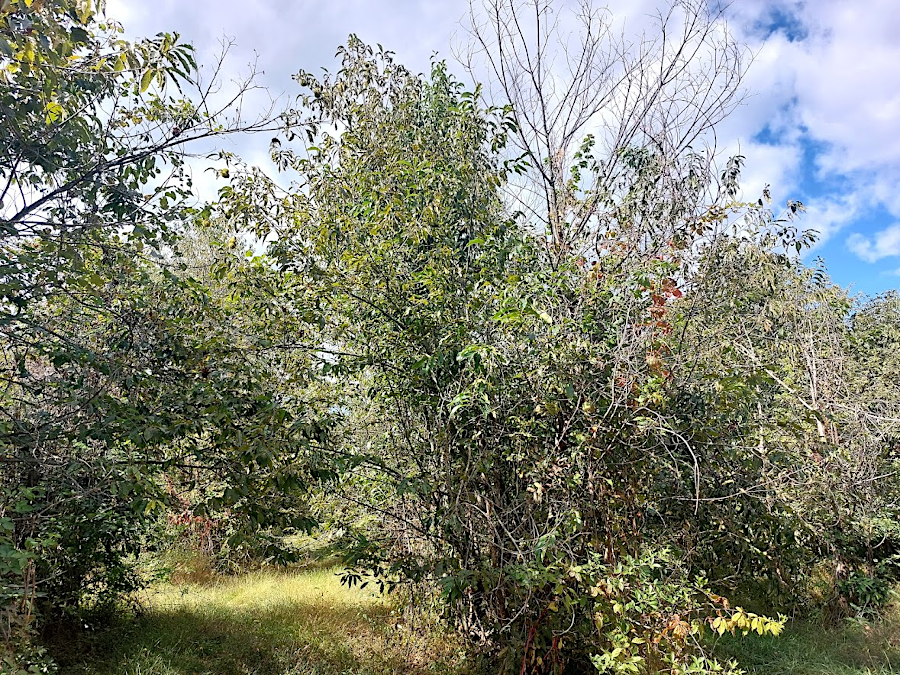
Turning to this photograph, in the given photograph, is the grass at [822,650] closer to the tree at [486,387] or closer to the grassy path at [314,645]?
the grassy path at [314,645]

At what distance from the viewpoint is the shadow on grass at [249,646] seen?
14.1 ft

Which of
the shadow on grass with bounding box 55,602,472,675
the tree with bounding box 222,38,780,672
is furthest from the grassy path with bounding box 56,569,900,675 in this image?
the tree with bounding box 222,38,780,672

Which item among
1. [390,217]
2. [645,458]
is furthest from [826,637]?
[390,217]

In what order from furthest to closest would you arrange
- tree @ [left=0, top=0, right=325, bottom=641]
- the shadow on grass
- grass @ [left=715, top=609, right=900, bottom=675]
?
grass @ [left=715, top=609, right=900, bottom=675] < the shadow on grass < tree @ [left=0, top=0, right=325, bottom=641]

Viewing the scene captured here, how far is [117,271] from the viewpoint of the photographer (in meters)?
3.17

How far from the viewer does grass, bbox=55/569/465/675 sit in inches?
170

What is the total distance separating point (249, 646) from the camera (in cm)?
476

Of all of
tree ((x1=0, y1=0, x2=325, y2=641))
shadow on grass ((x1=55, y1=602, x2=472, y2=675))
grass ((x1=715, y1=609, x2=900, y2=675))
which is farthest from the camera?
grass ((x1=715, y1=609, x2=900, y2=675))

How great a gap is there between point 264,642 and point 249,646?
0.42 feet

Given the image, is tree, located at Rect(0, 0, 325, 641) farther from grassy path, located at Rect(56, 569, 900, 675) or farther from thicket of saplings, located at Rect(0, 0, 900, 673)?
grassy path, located at Rect(56, 569, 900, 675)

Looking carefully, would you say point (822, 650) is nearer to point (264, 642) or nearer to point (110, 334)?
point (264, 642)

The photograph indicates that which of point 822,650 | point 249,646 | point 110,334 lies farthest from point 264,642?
point 822,650

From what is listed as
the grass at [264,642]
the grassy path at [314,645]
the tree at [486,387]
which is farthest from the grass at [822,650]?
the grass at [264,642]

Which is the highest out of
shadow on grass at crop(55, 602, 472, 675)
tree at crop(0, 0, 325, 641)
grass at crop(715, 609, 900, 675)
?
tree at crop(0, 0, 325, 641)
